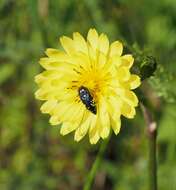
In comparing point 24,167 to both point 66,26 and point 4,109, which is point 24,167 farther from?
point 66,26

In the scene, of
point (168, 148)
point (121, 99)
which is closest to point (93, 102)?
point (121, 99)

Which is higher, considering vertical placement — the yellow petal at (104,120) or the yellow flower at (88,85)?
the yellow flower at (88,85)

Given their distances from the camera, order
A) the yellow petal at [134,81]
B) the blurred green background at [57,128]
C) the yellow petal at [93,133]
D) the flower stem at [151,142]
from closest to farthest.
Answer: the yellow petal at [134,81] < the yellow petal at [93,133] < the flower stem at [151,142] < the blurred green background at [57,128]

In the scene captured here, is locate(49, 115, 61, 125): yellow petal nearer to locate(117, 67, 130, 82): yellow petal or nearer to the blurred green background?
locate(117, 67, 130, 82): yellow petal

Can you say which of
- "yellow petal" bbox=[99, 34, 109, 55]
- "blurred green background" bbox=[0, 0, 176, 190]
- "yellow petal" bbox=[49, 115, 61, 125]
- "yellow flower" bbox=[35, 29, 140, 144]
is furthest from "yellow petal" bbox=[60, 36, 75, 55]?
"blurred green background" bbox=[0, 0, 176, 190]

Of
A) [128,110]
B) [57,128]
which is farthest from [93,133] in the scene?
[57,128]

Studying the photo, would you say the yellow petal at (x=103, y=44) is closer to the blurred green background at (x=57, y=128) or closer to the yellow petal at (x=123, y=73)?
the yellow petal at (x=123, y=73)

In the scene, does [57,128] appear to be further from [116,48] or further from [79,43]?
[116,48]

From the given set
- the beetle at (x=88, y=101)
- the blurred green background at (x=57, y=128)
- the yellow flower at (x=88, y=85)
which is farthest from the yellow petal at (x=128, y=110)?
the blurred green background at (x=57, y=128)
